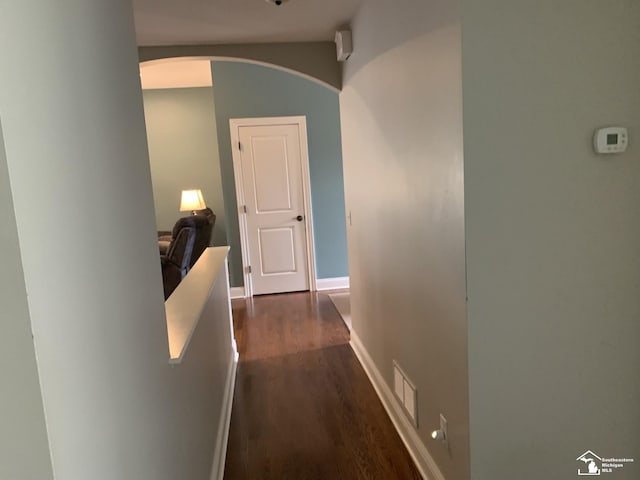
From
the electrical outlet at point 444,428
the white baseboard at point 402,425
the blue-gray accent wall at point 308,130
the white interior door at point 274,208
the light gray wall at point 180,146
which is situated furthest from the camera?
the light gray wall at point 180,146

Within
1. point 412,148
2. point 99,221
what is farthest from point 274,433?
point 99,221

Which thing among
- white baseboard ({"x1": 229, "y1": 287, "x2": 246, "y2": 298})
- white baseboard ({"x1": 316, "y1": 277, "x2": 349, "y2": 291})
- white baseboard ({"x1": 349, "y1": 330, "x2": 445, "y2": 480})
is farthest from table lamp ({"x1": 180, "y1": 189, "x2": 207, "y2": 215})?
white baseboard ({"x1": 349, "y1": 330, "x2": 445, "y2": 480})

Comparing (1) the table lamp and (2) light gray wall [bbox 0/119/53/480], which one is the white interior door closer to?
(1) the table lamp

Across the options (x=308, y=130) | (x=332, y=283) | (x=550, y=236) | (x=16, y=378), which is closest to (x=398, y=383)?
(x=550, y=236)

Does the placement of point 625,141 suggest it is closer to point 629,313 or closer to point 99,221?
point 629,313

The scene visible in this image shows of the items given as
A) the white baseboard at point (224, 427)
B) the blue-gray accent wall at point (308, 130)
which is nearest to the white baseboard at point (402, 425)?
the white baseboard at point (224, 427)

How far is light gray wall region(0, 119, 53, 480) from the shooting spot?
1.70ft

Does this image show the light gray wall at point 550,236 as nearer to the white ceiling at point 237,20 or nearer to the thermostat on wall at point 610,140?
the thermostat on wall at point 610,140

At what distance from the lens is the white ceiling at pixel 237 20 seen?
249 cm

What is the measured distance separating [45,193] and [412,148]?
159 cm

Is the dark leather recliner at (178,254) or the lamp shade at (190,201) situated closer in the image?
the dark leather recliner at (178,254)

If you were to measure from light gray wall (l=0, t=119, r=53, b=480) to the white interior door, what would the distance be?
4.82 meters

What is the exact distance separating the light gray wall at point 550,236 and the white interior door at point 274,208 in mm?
3965

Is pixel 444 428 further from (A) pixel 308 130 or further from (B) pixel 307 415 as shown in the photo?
(A) pixel 308 130
